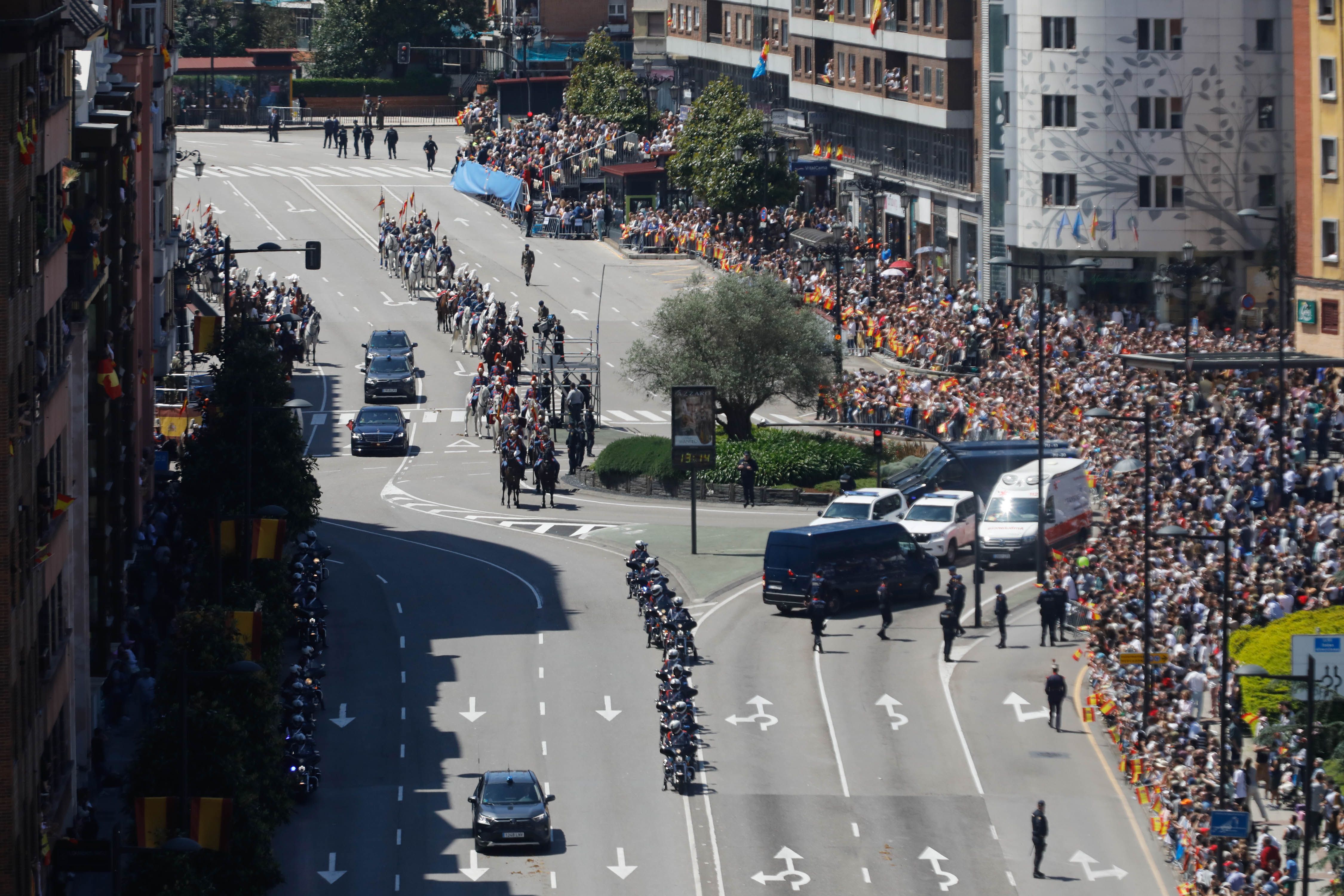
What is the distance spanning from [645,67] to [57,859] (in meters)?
105

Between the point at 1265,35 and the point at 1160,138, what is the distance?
5041mm

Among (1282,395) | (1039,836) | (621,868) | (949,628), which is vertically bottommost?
(621,868)

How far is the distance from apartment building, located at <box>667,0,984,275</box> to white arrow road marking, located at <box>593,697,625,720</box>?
44.7 metres

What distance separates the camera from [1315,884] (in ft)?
122

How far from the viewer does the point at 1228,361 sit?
193 feet

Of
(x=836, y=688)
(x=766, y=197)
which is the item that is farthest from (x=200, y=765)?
(x=766, y=197)

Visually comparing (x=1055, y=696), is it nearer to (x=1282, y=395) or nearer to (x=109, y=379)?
(x=1282, y=395)

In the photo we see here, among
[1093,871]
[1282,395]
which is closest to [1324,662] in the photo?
[1093,871]

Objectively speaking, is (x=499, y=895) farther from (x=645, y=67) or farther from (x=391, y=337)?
(x=645, y=67)

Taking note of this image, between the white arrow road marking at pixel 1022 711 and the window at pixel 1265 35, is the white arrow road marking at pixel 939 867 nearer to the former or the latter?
the white arrow road marking at pixel 1022 711

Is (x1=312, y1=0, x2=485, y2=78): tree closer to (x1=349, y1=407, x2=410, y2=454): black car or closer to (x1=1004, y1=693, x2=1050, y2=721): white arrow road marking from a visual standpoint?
(x1=349, y1=407, x2=410, y2=454): black car

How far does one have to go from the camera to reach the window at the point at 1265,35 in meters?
79.6

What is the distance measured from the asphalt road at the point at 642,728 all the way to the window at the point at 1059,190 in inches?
936

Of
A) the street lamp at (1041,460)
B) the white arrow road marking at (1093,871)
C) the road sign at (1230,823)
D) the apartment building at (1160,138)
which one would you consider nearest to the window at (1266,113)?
the apartment building at (1160,138)
